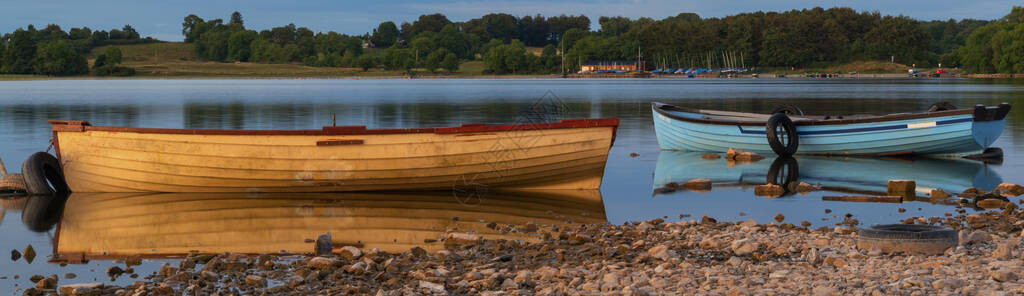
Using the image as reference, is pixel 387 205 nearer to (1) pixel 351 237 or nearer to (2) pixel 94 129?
(1) pixel 351 237

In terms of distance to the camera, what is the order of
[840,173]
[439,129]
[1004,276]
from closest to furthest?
[1004,276] → [439,129] → [840,173]

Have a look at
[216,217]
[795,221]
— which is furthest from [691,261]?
Answer: [216,217]

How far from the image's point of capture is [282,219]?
14.5m

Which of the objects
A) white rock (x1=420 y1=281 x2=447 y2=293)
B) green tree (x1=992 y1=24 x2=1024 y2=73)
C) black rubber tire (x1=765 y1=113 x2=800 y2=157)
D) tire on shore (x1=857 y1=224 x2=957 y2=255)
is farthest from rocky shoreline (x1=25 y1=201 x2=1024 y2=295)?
green tree (x1=992 y1=24 x2=1024 y2=73)

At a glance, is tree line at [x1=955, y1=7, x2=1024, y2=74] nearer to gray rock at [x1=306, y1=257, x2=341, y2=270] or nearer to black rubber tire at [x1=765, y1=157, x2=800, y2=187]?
black rubber tire at [x1=765, y1=157, x2=800, y2=187]

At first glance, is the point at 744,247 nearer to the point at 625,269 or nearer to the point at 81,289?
the point at 625,269

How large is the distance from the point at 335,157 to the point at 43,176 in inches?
200

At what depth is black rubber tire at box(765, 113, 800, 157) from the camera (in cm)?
2208

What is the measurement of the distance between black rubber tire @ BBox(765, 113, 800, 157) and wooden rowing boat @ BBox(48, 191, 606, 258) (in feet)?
22.6

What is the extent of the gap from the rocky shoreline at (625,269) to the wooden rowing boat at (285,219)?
1.08 meters

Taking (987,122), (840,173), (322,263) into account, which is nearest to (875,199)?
(840,173)

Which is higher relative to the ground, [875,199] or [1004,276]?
[1004,276]

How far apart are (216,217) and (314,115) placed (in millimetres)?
33185

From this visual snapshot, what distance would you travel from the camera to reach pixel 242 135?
16109 mm
